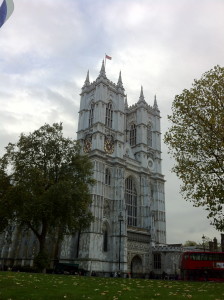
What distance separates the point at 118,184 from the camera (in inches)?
1977

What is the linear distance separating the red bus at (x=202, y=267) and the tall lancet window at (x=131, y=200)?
73.1ft

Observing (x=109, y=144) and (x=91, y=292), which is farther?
(x=109, y=144)

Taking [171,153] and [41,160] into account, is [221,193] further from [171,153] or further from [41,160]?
[41,160]

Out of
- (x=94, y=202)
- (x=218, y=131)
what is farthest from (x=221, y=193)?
(x=94, y=202)

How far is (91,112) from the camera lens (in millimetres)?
57875

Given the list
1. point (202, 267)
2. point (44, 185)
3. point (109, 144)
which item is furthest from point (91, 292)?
point (109, 144)

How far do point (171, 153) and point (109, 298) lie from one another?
46.0 ft

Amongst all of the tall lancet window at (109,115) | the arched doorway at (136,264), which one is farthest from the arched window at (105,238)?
the tall lancet window at (109,115)

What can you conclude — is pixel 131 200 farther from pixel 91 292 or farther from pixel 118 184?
pixel 91 292

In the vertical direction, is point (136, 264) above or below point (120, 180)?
below

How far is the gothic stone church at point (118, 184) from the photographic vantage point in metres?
44.5

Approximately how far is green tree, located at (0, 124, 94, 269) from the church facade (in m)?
12.6

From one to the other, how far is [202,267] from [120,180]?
23317mm

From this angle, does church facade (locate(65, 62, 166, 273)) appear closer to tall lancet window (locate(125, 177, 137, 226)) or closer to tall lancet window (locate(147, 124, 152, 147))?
tall lancet window (locate(125, 177, 137, 226))
